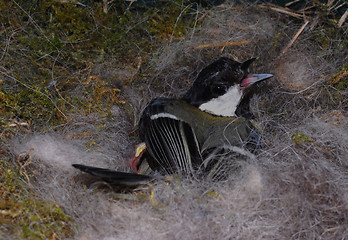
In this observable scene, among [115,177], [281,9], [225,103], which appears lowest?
[225,103]

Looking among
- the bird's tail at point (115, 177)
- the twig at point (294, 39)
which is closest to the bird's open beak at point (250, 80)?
the twig at point (294, 39)

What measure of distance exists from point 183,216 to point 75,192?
446mm

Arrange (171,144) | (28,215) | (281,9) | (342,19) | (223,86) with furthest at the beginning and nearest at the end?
1. (281,9)
2. (342,19)
3. (223,86)
4. (171,144)
5. (28,215)

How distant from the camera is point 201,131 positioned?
1733mm

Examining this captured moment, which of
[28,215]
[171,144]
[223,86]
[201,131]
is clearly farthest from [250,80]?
[28,215]

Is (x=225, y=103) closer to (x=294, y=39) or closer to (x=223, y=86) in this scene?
(x=223, y=86)

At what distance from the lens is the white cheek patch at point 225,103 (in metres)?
1.91

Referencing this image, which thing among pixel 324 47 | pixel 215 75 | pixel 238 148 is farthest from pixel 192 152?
pixel 324 47

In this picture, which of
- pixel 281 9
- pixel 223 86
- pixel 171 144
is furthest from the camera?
pixel 281 9

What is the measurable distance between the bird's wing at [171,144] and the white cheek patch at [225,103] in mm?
245

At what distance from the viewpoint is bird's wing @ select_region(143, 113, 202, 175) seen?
1.58 m

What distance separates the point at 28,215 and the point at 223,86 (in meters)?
1.07

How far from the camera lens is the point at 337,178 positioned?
1425 mm

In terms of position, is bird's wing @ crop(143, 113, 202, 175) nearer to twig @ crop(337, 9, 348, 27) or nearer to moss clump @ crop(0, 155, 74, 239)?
moss clump @ crop(0, 155, 74, 239)
